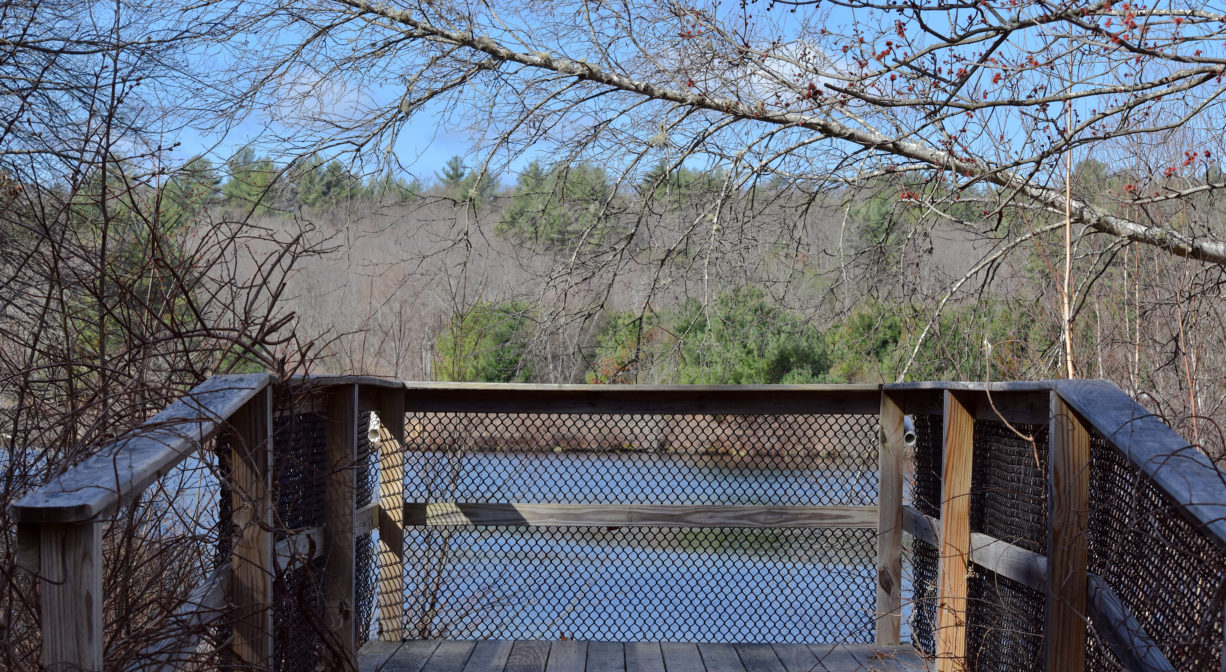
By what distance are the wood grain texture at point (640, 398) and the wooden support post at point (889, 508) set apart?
0.34 ft

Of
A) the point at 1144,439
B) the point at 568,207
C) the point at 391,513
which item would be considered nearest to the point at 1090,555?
the point at 1144,439

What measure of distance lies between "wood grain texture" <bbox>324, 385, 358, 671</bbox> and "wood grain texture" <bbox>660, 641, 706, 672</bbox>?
1141 mm

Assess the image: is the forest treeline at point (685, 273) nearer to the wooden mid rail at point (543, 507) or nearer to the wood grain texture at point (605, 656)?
the wooden mid rail at point (543, 507)

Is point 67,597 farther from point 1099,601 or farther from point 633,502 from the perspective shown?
point 633,502

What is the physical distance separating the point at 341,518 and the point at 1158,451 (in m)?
2.43

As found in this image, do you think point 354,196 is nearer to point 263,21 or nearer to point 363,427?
point 263,21

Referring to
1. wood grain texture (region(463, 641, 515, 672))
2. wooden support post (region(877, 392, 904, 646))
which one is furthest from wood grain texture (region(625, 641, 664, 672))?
wooden support post (region(877, 392, 904, 646))

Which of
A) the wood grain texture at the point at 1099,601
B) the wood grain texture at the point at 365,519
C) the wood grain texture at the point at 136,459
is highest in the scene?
the wood grain texture at the point at 136,459

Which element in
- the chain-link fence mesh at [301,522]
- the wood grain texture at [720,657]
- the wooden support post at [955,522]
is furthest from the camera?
the wood grain texture at [720,657]

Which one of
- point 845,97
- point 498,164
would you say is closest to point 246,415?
point 845,97

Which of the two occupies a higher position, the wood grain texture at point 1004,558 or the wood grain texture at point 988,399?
the wood grain texture at point 988,399

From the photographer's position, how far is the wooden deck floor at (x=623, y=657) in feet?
11.3

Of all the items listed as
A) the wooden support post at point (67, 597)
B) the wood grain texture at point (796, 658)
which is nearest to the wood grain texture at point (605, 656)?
the wood grain texture at point (796, 658)

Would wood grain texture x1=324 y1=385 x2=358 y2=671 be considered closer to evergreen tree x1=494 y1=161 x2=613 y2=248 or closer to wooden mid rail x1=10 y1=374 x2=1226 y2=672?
wooden mid rail x1=10 y1=374 x2=1226 y2=672
